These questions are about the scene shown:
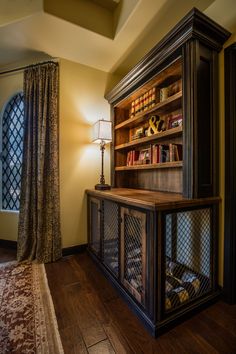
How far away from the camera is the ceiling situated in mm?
1640

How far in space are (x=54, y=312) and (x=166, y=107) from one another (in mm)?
2016

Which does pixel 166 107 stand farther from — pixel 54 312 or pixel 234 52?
pixel 54 312

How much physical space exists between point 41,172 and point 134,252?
1467 millimetres

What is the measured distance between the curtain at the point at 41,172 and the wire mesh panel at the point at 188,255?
4.74 feet

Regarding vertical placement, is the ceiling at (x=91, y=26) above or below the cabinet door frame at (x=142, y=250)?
above

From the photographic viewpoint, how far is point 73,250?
244 centimetres

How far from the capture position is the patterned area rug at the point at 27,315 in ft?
3.62

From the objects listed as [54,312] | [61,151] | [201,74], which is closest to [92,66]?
[61,151]

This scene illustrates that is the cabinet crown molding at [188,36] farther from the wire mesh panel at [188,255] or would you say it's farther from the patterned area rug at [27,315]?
the patterned area rug at [27,315]

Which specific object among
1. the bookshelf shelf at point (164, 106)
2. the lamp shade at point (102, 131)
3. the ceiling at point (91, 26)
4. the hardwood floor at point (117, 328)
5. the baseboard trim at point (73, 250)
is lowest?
the hardwood floor at point (117, 328)

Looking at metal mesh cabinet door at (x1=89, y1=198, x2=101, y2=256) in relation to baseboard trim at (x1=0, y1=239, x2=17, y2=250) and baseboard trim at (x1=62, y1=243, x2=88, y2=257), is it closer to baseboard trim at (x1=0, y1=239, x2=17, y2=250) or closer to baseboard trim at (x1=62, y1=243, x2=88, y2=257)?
baseboard trim at (x1=62, y1=243, x2=88, y2=257)

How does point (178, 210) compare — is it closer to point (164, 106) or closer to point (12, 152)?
point (164, 106)

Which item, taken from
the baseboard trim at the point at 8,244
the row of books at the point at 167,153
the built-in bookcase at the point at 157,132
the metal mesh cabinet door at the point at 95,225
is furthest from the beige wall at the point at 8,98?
the row of books at the point at 167,153

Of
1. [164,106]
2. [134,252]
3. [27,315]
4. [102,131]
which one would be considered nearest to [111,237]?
[134,252]
